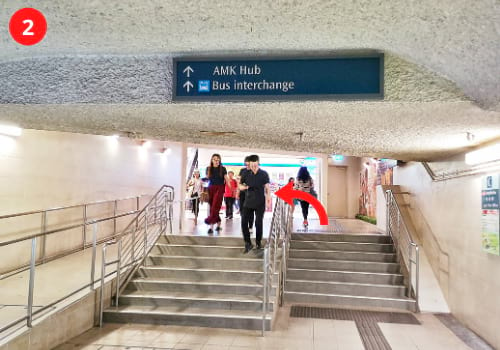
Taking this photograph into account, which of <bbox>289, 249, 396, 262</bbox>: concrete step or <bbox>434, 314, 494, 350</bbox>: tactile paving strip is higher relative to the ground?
<bbox>289, 249, 396, 262</bbox>: concrete step

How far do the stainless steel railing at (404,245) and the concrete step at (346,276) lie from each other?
0.84ft

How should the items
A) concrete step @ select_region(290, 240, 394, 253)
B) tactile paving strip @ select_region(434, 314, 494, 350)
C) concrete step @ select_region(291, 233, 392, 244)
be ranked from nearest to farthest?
1. tactile paving strip @ select_region(434, 314, 494, 350)
2. concrete step @ select_region(290, 240, 394, 253)
3. concrete step @ select_region(291, 233, 392, 244)

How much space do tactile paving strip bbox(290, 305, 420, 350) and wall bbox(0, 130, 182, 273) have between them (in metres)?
3.79

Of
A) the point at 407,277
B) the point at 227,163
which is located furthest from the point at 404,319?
the point at 227,163

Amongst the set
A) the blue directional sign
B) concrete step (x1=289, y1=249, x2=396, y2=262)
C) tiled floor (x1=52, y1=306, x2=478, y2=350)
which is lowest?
tiled floor (x1=52, y1=306, x2=478, y2=350)

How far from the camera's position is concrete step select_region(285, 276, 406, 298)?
6.04 metres

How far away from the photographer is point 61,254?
20.2ft

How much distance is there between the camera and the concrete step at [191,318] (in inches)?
185

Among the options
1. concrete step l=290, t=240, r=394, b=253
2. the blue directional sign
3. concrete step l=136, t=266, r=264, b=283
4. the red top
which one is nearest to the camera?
the blue directional sign

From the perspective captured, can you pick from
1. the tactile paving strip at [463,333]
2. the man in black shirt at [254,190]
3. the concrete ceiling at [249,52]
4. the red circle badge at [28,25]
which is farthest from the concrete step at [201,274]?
the red circle badge at [28,25]

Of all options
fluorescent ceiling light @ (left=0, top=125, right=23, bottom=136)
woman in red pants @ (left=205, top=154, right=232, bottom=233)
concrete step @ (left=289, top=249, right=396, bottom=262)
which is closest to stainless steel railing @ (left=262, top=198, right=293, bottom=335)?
concrete step @ (left=289, top=249, right=396, bottom=262)

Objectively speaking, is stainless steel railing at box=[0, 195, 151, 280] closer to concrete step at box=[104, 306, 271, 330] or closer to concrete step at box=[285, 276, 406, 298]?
concrete step at box=[104, 306, 271, 330]

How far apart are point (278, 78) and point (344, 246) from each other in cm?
537

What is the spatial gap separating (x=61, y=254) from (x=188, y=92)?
4.74 m
